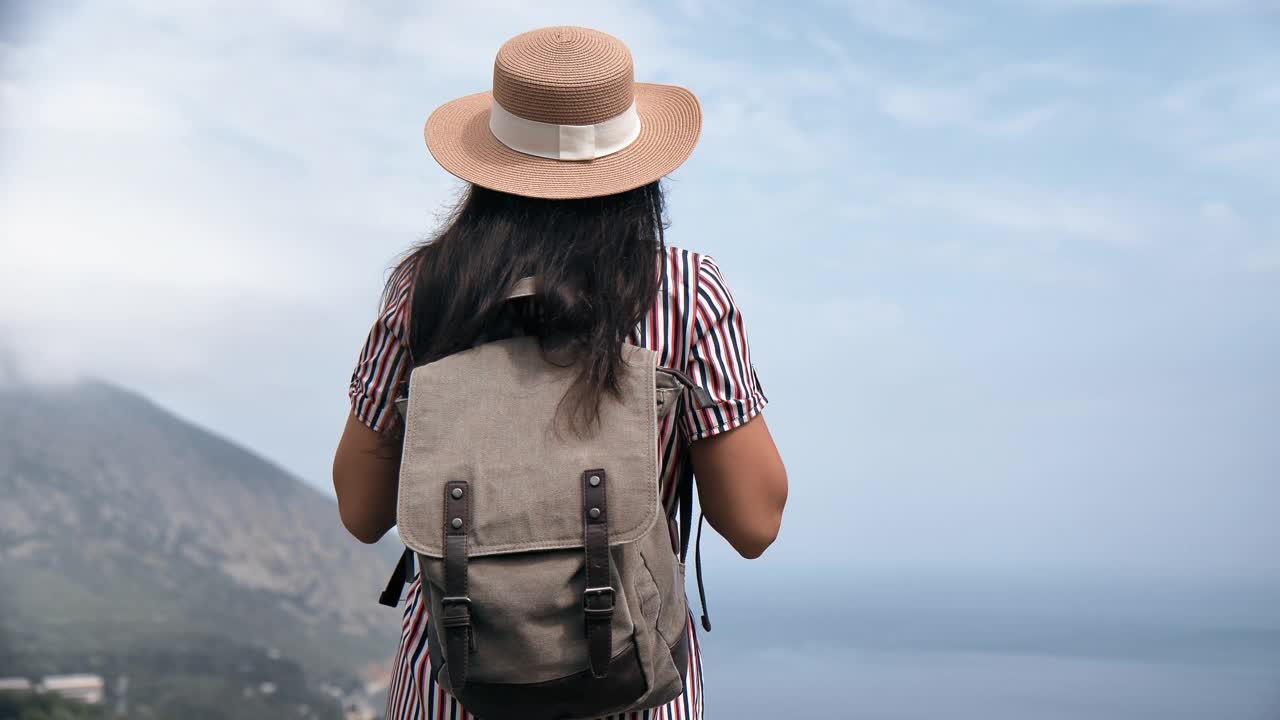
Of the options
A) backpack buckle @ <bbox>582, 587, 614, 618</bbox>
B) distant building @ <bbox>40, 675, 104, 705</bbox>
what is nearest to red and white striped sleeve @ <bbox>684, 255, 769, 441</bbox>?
backpack buckle @ <bbox>582, 587, 614, 618</bbox>

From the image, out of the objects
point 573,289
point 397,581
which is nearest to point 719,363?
point 573,289

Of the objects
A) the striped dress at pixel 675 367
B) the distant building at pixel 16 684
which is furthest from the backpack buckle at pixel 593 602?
the distant building at pixel 16 684

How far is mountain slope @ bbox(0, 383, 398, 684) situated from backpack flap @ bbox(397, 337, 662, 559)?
19803mm

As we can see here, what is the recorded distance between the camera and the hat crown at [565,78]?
52.0 inches

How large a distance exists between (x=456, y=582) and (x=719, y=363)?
394mm

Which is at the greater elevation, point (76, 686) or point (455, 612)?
point (455, 612)

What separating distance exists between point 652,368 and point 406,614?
51cm

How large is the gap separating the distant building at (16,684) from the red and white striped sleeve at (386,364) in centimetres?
1670

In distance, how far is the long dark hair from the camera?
45.4 inches

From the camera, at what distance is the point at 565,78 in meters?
1.33

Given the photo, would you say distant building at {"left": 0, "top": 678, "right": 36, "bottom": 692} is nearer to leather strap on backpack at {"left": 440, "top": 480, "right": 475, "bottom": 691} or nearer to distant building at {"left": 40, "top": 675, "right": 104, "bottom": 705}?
distant building at {"left": 40, "top": 675, "right": 104, "bottom": 705}

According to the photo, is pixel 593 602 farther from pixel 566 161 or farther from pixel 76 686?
pixel 76 686

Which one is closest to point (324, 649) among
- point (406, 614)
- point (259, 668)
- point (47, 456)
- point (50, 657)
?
point (259, 668)

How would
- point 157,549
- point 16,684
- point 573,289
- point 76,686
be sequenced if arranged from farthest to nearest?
point 157,549
point 76,686
point 16,684
point 573,289
